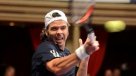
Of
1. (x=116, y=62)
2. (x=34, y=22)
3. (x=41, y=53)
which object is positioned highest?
(x=41, y=53)

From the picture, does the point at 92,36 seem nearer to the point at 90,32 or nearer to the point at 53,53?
the point at 90,32

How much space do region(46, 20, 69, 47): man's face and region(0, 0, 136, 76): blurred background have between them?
2279 mm

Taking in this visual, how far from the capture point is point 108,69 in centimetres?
631

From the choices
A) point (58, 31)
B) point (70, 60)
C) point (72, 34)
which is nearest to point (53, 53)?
point (58, 31)

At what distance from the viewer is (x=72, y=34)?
551 cm

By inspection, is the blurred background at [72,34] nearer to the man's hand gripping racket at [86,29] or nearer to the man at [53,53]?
the man at [53,53]

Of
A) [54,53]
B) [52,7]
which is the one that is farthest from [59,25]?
[52,7]

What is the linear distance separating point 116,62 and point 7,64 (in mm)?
1597

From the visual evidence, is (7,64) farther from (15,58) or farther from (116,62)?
(116,62)

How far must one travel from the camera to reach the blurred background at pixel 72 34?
559cm

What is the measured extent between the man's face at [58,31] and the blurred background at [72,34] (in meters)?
2.28

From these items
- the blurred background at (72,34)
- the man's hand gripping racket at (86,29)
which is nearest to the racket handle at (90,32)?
the man's hand gripping racket at (86,29)

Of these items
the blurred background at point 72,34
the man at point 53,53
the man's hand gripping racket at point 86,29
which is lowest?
the blurred background at point 72,34

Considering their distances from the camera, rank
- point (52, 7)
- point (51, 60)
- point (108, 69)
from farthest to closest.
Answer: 1. point (108, 69)
2. point (52, 7)
3. point (51, 60)
